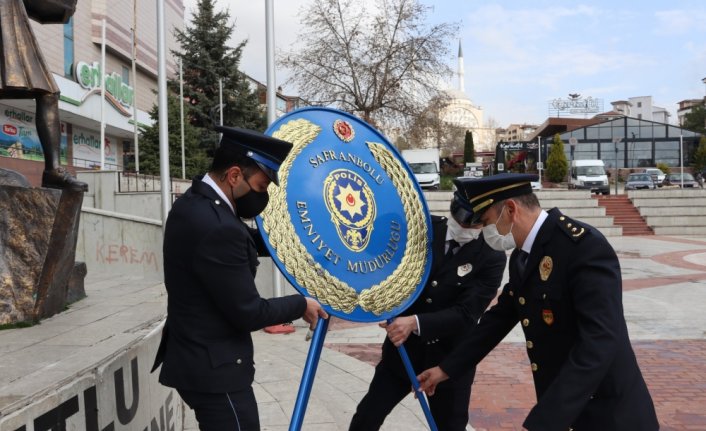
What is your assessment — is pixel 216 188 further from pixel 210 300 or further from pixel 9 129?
pixel 9 129

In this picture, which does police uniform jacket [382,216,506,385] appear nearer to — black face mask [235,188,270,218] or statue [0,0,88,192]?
black face mask [235,188,270,218]

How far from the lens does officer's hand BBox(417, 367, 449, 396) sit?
2.78 meters

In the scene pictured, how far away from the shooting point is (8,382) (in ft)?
8.85

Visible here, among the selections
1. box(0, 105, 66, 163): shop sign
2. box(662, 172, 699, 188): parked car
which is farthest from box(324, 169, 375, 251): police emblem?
box(662, 172, 699, 188): parked car

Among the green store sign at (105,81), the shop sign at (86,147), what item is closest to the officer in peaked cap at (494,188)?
the green store sign at (105,81)

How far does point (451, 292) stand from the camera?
3.12 meters

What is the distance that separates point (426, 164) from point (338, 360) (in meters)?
25.2

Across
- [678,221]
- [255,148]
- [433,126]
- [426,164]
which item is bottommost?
[678,221]

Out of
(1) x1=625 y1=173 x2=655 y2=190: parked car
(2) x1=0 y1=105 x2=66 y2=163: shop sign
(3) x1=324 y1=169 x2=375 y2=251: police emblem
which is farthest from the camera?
(1) x1=625 y1=173 x2=655 y2=190: parked car

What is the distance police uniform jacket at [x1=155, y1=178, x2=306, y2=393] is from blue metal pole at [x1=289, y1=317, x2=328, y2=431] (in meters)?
0.27

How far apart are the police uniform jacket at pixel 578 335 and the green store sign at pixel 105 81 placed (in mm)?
27617

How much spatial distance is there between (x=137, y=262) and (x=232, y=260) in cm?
945

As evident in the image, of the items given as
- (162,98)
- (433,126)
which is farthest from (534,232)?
(433,126)

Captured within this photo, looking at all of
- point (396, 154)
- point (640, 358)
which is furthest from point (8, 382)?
point (640, 358)
